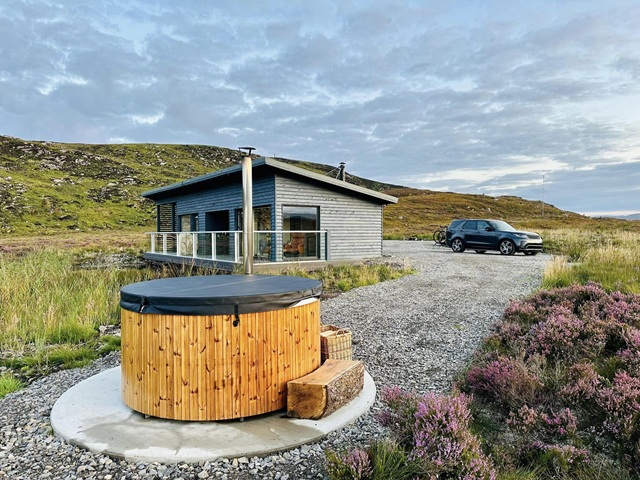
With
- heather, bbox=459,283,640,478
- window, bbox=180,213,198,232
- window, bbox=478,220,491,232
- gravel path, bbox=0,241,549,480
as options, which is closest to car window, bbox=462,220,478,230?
window, bbox=478,220,491,232

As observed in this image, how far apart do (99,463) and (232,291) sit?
1.44 m

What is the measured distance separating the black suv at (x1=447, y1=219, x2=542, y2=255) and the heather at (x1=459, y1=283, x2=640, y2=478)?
1237 centimetres

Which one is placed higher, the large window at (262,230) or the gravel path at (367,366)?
the large window at (262,230)

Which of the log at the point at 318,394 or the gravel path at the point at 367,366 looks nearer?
the gravel path at the point at 367,366

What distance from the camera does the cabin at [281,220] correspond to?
14.0 metres

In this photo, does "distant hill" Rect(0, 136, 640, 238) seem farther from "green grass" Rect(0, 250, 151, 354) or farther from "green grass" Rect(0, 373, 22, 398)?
"green grass" Rect(0, 373, 22, 398)

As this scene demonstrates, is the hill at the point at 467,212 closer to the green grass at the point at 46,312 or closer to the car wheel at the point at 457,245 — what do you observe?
the car wheel at the point at 457,245

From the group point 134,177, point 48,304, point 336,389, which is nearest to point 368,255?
point 48,304

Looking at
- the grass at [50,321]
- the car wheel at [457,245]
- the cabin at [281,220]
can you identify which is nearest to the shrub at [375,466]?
the grass at [50,321]

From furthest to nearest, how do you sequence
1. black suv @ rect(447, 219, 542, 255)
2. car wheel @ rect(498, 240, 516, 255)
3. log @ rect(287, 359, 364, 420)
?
car wheel @ rect(498, 240, 516, 255) < black suv @ rect(447, 219, 542, 255) < log @ rect(287, 359, 364, 420)

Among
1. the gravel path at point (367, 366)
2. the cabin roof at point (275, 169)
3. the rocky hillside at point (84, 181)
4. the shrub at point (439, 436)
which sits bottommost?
the gravel path at point (367, 366)

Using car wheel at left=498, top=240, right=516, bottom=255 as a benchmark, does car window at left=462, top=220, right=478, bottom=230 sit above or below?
above

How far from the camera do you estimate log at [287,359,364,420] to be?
10.3 feet

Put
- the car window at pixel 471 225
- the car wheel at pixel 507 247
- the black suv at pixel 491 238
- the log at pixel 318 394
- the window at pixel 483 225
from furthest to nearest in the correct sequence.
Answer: the car window at pixel 471 225 < the window at pixel 483 225 < the car wheel at pixel 507 247 < the black suv at pixel 491 238 < the log at pixel 318 394
